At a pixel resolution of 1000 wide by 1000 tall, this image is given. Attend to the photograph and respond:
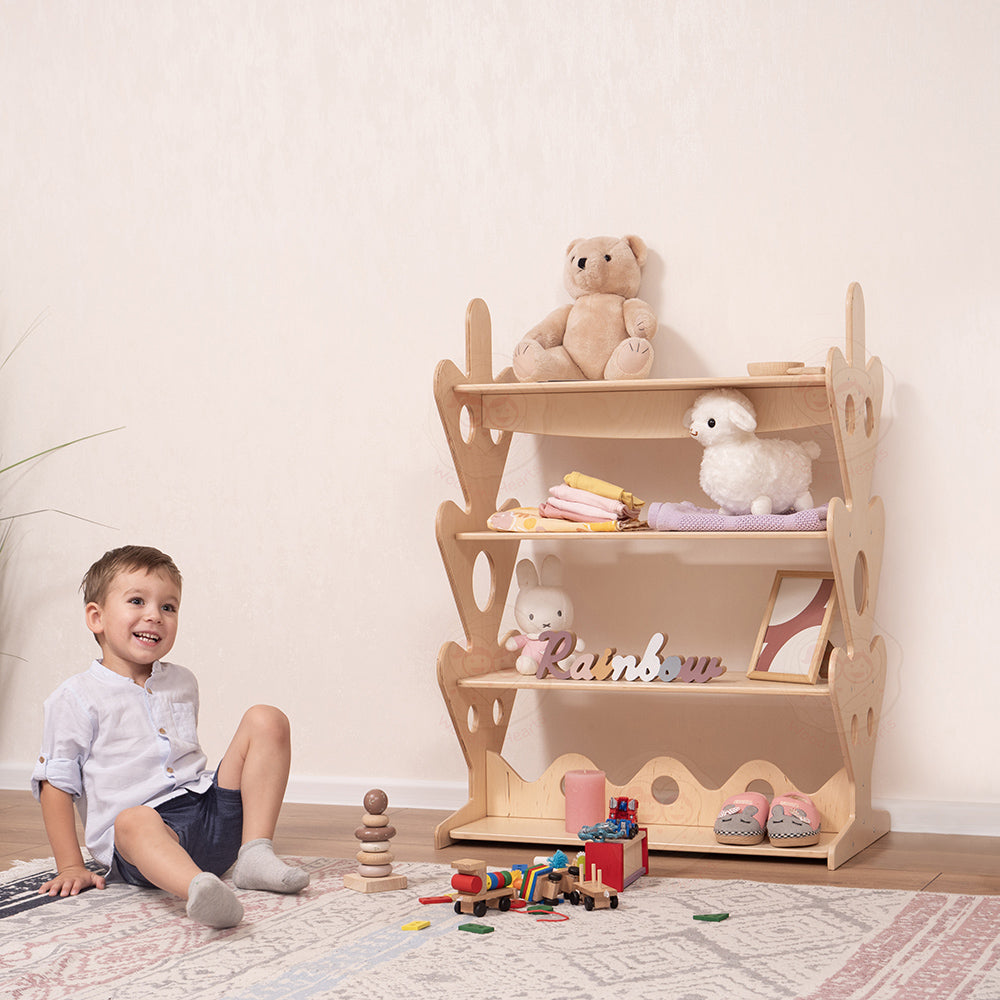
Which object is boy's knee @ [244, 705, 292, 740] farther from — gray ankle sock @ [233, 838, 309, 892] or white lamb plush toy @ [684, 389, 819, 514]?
white lamb plush toy @ [684, 389, 819, 514]

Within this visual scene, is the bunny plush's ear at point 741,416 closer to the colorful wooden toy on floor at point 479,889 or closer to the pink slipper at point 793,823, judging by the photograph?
the pink slipper at point 793,823

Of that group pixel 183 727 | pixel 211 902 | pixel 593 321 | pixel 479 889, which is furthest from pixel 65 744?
pixel 593 321

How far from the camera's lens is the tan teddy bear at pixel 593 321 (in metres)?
2.34

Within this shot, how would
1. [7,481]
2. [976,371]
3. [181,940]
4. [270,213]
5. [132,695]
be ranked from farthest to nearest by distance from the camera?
1. [7,481]
2. [270,213]
3. [976,371]
4. [132,695]
5. [181,940]

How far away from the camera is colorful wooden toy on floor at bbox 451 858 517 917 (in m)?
1.74

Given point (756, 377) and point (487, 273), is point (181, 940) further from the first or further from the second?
point (487, 273)

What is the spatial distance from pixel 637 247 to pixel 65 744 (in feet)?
4.38

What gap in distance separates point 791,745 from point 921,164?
109 cm

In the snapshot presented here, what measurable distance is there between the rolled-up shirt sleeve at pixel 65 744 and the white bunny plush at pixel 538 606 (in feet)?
2.54

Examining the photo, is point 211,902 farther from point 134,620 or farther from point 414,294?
point 414,294

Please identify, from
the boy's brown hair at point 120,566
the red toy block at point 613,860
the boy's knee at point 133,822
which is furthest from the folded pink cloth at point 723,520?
the boy's knee at point 133,822

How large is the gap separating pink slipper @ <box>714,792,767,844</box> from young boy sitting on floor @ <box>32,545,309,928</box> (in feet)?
2.31

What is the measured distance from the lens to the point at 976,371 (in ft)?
7.61

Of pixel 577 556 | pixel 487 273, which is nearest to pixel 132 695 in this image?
pixel 577 556
